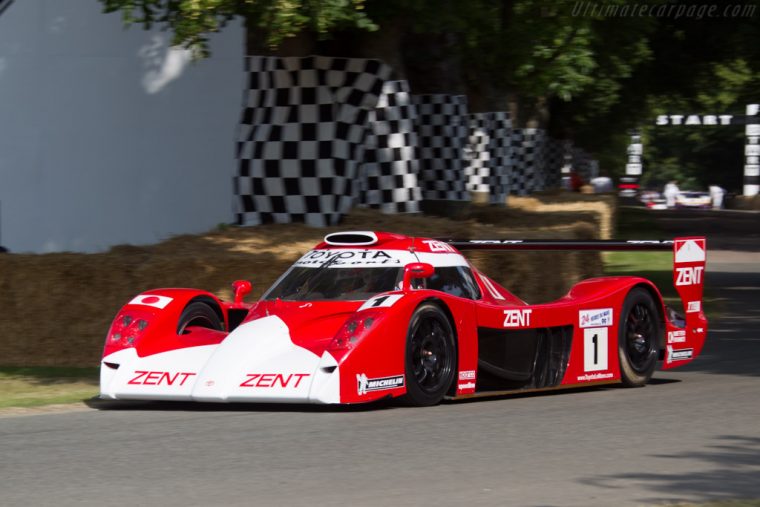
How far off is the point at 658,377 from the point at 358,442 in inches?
171

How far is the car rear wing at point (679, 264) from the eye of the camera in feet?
31.9

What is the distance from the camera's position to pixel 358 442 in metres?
6.56

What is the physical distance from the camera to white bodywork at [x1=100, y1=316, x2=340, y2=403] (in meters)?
7.44

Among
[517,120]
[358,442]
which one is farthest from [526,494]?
[517,120]

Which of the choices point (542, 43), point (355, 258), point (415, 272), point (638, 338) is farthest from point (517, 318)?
point (542, 43)

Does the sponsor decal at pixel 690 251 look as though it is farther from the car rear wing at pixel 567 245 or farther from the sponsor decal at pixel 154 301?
Result: the sponsor decal at pixel 154 301

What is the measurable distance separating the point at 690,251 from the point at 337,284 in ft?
10.1

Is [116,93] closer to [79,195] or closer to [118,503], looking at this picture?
[79,195]

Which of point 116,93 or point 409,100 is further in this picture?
point 116,93

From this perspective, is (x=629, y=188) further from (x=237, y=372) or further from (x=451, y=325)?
(x=237, y=372)

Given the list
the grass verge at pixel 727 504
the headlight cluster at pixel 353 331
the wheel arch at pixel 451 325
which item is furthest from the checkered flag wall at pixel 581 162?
the grass verge at pixel 727 504

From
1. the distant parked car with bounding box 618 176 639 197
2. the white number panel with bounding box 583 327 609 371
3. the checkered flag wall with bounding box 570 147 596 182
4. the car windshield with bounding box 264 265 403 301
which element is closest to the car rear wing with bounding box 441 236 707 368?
the white number panel with bounding box 583 327 609 371

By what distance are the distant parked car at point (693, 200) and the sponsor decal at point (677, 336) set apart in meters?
68.3

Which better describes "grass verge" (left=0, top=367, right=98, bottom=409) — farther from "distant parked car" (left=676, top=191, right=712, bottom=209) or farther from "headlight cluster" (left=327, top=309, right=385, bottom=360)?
"distant parked car" (left=676, top=191, right=712, bottom=209)
